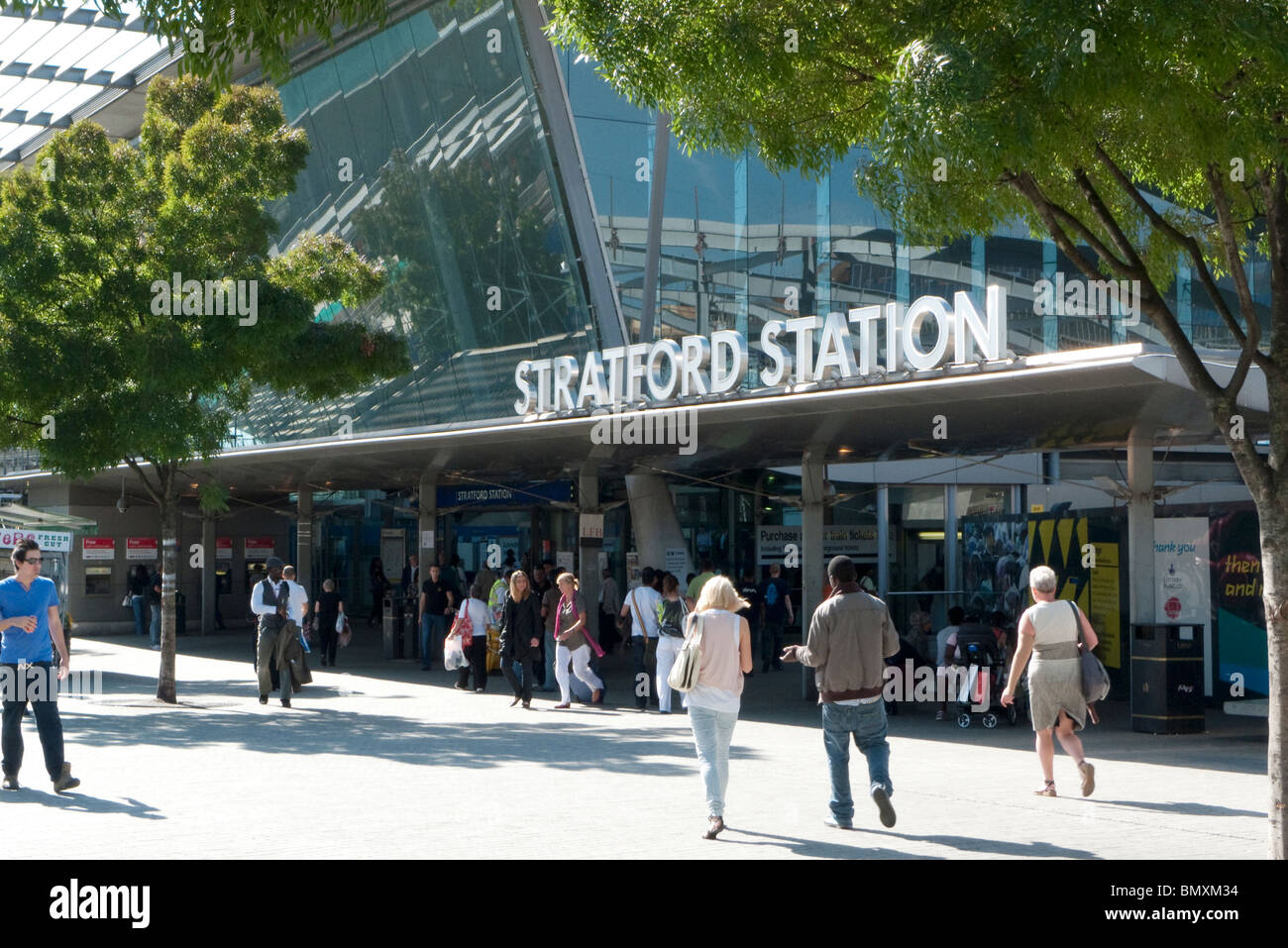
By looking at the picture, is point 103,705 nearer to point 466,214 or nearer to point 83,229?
point 83,229

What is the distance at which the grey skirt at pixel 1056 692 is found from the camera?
1079cm

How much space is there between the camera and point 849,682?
9359 millimetres

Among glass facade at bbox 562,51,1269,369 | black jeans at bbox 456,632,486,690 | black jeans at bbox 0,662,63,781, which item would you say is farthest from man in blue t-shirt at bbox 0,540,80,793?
glass facade at bbox 562,51,1269,369

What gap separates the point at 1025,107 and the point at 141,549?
111 ft

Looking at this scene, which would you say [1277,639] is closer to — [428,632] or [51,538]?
[428,632]

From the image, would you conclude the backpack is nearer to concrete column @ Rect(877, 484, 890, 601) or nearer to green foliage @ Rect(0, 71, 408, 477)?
green foliage @ Rect(0, 71, 408, 477)

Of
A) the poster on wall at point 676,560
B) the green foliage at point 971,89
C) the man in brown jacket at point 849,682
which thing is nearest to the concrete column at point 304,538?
the poster on wall at point 676,560

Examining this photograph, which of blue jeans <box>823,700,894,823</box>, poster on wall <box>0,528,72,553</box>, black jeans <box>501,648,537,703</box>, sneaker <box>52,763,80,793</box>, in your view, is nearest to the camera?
blue jeans <box>823,700,894,823</box>

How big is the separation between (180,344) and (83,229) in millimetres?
2210

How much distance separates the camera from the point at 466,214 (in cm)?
2562

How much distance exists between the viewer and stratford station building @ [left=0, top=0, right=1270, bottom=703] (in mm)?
15938

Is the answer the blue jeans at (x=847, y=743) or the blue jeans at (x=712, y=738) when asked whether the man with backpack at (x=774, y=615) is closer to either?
the blue jeans at (x=847, y=743)

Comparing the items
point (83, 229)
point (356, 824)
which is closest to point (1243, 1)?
point (356, 824)

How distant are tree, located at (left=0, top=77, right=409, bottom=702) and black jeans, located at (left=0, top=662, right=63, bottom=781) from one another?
7.02 metres
